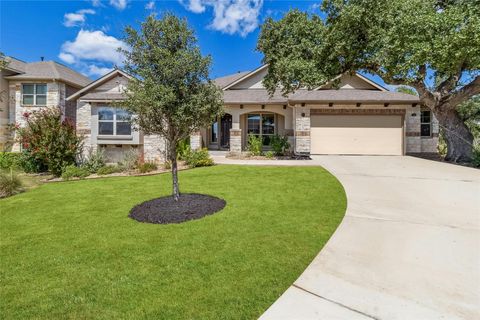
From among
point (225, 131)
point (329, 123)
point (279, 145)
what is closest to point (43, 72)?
point (225, 131)

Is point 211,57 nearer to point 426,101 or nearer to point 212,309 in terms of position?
point 212,309

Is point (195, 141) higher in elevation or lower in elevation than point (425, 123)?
lower

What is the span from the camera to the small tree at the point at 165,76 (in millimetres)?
5277

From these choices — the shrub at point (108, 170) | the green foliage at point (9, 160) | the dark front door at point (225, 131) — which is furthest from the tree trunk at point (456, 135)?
the green foliage at point (9, 160)

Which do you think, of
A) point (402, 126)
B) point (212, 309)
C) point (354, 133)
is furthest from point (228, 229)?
point (402, 126)

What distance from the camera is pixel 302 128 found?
49.6 ft

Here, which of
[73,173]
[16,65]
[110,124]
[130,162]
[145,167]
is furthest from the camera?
[16,65]

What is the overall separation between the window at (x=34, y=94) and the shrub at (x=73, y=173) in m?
9.75

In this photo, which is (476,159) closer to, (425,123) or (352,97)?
(425,123)

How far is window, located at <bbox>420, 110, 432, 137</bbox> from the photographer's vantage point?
51.8 feet

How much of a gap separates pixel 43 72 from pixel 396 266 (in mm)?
23982

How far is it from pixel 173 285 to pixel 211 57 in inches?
192

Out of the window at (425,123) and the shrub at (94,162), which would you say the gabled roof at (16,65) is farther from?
the window at (425,123)

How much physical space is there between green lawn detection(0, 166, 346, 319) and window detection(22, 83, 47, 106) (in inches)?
569
